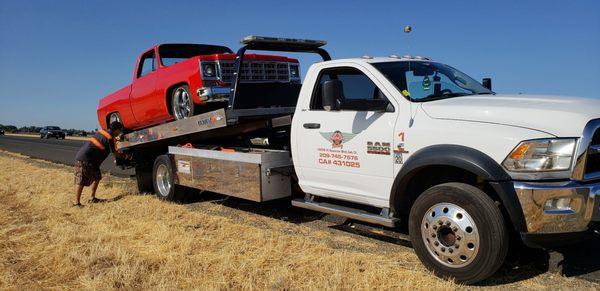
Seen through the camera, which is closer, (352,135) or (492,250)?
(492,250)

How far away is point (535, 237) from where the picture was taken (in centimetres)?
387

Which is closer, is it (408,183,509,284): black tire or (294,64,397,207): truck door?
(408,183,509,284): black tire

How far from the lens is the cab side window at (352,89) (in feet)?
17.0

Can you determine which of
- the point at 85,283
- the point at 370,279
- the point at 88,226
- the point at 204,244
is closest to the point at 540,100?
the point at 370,279

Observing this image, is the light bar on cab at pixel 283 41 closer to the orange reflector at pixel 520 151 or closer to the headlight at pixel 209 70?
the headlight at pixel 209 70

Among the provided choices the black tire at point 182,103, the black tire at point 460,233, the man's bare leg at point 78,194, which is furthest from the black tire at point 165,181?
the black tire at point 460,233

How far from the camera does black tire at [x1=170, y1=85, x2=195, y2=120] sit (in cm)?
785

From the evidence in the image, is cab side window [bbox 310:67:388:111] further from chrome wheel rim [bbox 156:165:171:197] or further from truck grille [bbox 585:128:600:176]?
chrome wheel rim [bbox 156:165:171:197]

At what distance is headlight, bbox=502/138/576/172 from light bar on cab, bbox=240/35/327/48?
144 inches

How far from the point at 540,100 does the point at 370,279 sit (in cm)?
207

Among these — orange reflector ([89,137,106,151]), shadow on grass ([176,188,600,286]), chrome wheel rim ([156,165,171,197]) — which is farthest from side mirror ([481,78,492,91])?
orange reflector ([89,137,106,151])

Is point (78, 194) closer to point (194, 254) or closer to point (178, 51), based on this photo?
point (178, 51)

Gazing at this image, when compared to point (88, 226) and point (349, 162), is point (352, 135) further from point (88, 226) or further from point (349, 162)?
point (88, 226)

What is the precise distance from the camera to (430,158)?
4.34m
